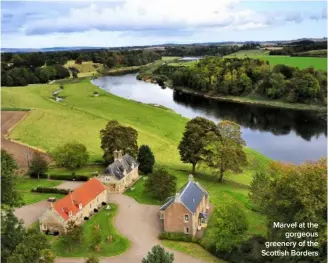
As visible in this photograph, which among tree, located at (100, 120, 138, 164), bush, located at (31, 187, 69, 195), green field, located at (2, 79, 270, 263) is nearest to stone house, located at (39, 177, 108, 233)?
green field, located at (2, 79, 270, 263)

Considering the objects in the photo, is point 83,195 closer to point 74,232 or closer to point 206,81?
point 74,232

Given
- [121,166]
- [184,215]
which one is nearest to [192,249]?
[184,215]

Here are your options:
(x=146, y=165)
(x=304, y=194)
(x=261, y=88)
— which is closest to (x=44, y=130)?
(x=146, y=165)

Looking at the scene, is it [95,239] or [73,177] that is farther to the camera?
[73,177]

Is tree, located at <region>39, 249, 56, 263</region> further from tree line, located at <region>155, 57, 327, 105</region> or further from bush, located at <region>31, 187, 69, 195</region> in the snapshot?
tree line, located at <region>155, 57, 327, 105</region>

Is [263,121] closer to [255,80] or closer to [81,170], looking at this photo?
[255,80]

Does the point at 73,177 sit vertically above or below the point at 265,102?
below

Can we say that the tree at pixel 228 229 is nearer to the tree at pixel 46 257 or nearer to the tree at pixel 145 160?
the tree at pixel 46 257
